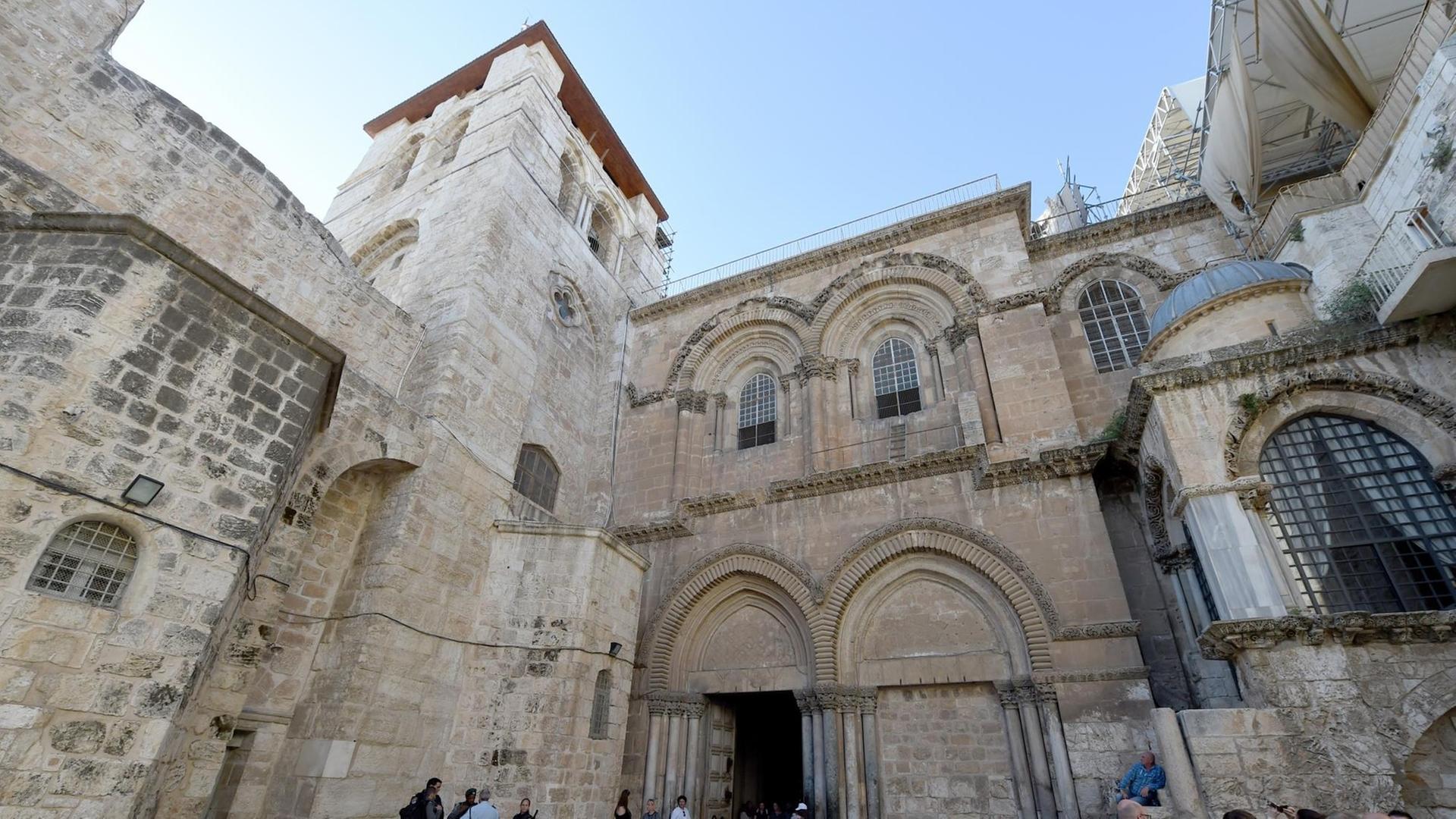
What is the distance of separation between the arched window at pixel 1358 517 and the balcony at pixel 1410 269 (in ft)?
4.51

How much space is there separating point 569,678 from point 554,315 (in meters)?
7.86

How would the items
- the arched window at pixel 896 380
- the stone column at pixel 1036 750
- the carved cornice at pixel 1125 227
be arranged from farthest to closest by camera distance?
the arched window at pixel 896 380 → the carved cornice at pixel 1125 227 → the stone column at pixel 1036 750

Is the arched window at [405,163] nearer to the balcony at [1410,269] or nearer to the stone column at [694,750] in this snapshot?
the stone column at [694,750]

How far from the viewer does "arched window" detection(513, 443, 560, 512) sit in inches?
490

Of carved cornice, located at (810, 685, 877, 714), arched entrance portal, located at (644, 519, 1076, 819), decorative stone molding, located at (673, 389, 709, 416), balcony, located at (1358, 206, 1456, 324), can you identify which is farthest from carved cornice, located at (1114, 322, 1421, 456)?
decorative stone molding, located at (673, 389, 709, 416)

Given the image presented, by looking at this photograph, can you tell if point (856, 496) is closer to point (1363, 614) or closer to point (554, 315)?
point (1363, 614)

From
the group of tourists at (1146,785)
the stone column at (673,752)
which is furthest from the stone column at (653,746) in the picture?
the group of tourists at (1146,785)

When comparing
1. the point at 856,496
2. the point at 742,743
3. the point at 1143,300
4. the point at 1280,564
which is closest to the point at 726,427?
the point at 856,496

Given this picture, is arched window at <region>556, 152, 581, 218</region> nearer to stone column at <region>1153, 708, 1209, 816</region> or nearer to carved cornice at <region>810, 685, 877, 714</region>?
carved cornice at <region>810, 685, 877, 714</region>

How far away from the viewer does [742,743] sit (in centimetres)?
1305

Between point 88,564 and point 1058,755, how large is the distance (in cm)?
1025

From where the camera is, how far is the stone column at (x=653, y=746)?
10.8 meters

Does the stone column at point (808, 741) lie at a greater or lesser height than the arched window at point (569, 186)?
lesser

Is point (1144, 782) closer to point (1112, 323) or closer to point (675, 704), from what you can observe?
point (675, 704)
